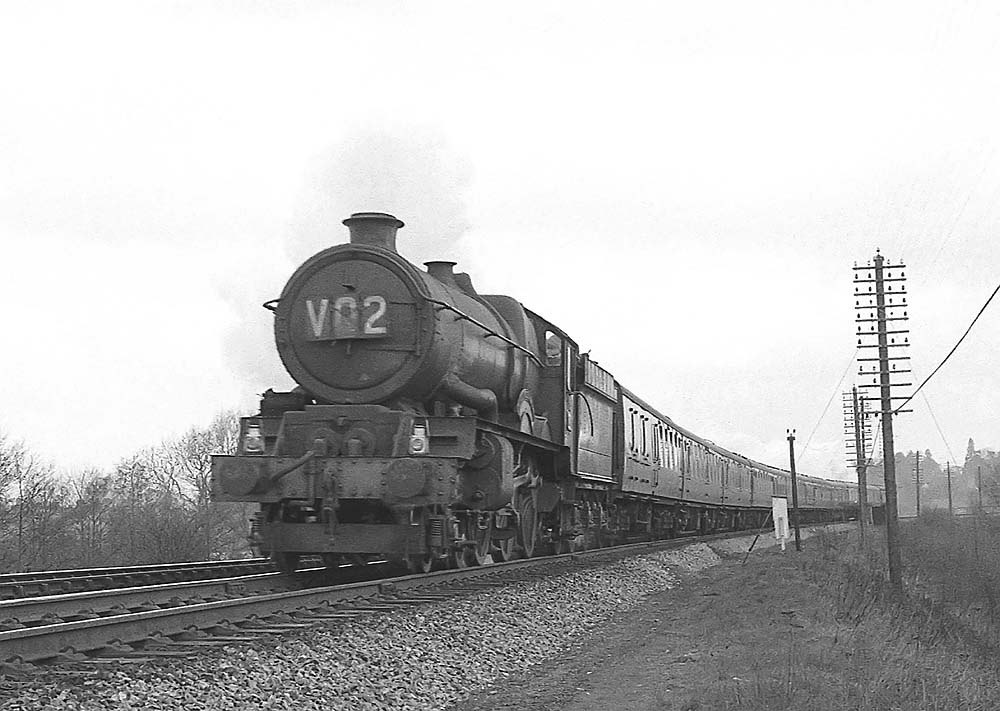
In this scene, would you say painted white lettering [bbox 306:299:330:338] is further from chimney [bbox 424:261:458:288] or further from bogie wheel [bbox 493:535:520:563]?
bogie wheel [bbox 493:535:520:563]

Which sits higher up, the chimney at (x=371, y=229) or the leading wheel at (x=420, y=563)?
the chimney at (x=371, y=229)

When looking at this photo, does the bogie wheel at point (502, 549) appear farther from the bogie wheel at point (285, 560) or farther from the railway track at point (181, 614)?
the bogie wheel at point (285, 560)

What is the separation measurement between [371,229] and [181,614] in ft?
19.3

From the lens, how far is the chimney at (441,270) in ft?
46.7

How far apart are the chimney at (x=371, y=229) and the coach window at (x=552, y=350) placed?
4.39 m

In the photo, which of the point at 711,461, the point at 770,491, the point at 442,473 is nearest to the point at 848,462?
the point at 770,491

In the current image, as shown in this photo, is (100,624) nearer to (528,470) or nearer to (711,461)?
(528,470)

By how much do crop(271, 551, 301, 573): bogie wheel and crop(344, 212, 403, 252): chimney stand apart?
11.6 feet

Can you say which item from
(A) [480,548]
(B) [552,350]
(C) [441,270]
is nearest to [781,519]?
(B) [552,350]

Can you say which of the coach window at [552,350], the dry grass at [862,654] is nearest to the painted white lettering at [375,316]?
the coach window at [552,350]

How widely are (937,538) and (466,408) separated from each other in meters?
38.2

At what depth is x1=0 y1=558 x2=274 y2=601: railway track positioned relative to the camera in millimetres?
10836

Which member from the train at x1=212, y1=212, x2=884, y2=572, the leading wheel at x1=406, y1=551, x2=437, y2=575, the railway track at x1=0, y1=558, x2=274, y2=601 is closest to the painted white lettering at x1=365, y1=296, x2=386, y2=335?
the train at x1=212, y1=212, x2=884, y2=572

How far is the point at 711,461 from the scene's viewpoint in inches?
1400
